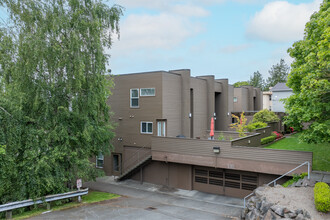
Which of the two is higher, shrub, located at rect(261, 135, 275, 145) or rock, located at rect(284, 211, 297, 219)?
shrub, located at rect(261, 135, 275, 145)

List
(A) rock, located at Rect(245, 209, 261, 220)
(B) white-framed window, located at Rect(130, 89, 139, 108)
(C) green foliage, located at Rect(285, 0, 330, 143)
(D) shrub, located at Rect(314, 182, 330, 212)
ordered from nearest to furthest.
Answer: (D) shrub, located at Rect(314, 182, 330, 212)
(C) green foliage, located at Rect(285, 0, 330, 143)
(A) rock, located at Rect(245, 209, 261, 220)
(B) white-framed window, located at Rect(130, 89, 139, 108)

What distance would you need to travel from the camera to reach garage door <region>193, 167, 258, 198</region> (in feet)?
53.4

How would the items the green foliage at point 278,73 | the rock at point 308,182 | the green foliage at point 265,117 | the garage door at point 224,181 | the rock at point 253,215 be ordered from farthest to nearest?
the green foliage at point 278,73
the green foliage at point 265,117
the garage door at point 224,181
the rock at point 308,182
the rock at point 253,215

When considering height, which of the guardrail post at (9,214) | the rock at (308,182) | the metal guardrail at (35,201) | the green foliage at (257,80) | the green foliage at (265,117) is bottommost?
the guardrail post at (9,214)

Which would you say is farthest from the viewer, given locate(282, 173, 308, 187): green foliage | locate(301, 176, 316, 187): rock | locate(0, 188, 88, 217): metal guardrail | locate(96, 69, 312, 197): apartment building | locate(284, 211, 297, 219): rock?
locate(96, 69, 312, 197): apartment building

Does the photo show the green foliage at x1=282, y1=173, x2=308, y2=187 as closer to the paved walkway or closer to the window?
the paved walkway

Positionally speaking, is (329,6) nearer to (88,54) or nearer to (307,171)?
(307,171)

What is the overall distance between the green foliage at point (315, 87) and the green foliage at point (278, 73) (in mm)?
63311

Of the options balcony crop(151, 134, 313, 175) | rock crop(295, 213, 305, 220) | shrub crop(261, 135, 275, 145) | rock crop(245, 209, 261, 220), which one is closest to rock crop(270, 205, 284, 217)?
rock crop(295, 213, 305, 220)

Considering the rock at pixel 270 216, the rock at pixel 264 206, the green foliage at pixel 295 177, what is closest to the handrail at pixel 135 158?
the green foliage at pixel 295 177

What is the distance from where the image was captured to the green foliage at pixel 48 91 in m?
11.9

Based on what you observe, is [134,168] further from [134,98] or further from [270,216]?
[270,216]

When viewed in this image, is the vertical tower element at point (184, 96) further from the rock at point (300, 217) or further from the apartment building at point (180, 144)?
the rock at point (300, 217)

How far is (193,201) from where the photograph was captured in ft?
52.5
